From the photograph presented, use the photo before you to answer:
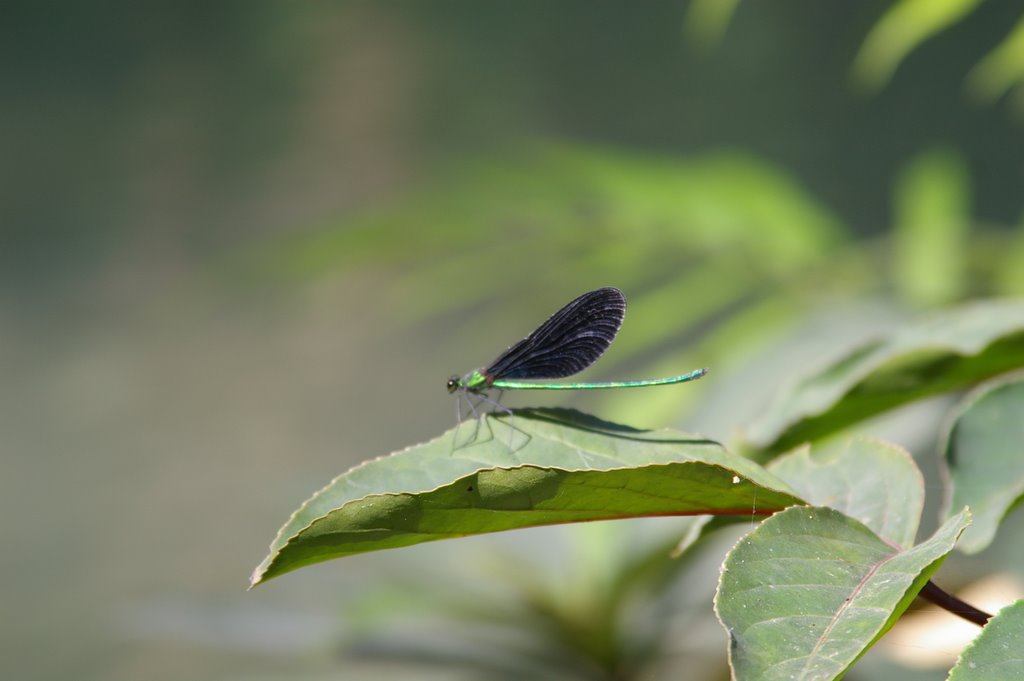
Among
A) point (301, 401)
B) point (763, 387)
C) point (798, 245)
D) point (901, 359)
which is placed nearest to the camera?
point (901, 359)

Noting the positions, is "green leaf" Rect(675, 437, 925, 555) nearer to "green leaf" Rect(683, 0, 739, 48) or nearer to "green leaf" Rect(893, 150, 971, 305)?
"green leaf" Rect(893, 150, 971, 305)

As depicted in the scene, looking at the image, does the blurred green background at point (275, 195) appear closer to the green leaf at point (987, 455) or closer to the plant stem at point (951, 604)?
the green leaf at point (987, 455)

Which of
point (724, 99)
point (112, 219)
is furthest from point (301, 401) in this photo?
point (724, 99)

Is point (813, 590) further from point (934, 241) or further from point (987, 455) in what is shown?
point (934, 241)

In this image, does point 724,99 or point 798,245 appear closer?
point 798,245

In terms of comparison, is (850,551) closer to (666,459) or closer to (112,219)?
(666,459)

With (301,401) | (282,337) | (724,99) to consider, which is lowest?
(301,401)

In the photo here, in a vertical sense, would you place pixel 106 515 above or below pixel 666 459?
above

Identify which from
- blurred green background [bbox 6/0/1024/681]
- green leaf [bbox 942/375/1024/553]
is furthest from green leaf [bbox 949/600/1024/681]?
blurred green background [bbox 6/0/1024/681]
